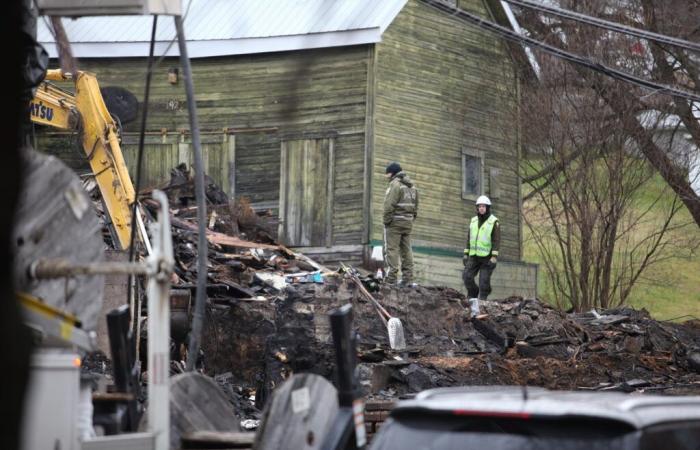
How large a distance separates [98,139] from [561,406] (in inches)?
577

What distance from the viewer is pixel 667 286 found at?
41.2 metres

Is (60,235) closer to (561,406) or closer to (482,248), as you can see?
(561,406)

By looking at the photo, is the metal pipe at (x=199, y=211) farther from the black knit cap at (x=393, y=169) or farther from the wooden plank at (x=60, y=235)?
the black knit cap at (x=393, y=169)

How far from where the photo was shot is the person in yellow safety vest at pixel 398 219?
73.8 ft

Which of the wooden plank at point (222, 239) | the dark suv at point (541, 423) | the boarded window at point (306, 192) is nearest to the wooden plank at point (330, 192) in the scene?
the boarded window at point (306, 192)

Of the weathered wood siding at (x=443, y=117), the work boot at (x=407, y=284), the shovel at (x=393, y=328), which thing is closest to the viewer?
the shovel at (x=393, y=328)

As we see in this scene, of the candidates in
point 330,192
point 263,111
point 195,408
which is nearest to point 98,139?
point 330,192

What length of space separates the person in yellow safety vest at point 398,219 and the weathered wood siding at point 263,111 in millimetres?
5014

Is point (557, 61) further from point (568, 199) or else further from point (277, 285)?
point (277, 285)

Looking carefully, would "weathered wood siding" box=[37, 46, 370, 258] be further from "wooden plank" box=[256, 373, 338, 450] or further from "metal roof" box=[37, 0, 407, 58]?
"wooden plank" box=[256, 373, 338, 450]

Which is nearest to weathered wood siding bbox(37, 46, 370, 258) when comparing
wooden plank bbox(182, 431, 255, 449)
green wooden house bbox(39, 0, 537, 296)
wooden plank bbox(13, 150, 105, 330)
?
green wooden house bbox(39, 0, 537, 296)

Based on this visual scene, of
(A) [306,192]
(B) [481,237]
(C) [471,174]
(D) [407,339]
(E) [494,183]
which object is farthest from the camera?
(E) [494,183]

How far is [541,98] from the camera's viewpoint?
3105cm

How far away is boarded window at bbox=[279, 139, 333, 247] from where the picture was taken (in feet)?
93.2
